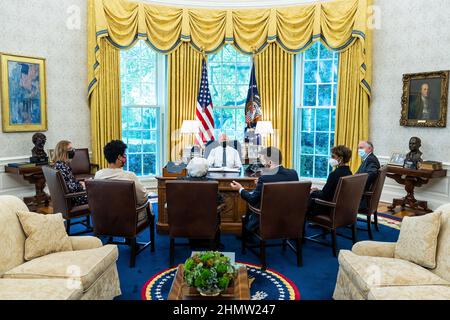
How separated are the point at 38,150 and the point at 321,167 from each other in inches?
203

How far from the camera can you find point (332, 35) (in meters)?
7.22

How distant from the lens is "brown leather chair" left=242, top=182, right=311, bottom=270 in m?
3.82

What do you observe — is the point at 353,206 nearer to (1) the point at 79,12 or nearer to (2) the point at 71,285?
(2) the point at 71,285

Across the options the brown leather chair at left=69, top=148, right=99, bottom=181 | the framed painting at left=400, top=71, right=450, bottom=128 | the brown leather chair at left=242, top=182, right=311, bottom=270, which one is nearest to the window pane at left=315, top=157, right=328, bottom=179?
the framed painting at left=400, top=71, right=450, bottom=128

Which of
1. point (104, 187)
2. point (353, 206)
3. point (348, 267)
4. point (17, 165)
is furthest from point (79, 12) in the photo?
point (348, 267)

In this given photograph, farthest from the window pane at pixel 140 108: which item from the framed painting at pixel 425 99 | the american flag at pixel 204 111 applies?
the framed painting at pixel 425 99

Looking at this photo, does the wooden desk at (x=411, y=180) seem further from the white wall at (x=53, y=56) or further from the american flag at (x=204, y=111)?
the white wall at (x=53, y=56)

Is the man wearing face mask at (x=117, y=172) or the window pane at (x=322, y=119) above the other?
the window pane at (x=322, y=119)

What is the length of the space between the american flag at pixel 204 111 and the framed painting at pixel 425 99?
3.42 meters

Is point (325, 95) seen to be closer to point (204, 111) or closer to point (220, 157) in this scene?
point (204, 111)

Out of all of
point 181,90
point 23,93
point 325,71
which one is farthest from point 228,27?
point 23,93

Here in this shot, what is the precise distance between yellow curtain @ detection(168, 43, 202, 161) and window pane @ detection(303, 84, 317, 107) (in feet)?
6.98

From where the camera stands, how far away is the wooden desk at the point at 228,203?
16.1 ft
